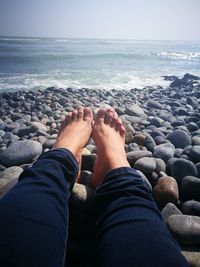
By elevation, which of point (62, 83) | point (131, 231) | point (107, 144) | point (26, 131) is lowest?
point (62, 83)

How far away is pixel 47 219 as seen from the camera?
3.01 ft

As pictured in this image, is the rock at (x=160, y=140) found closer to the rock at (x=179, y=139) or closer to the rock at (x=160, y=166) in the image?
the rock at (x=179, y=139)

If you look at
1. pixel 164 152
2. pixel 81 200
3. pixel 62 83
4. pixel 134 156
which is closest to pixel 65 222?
pixel 81 200

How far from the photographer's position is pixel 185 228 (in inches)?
52.8

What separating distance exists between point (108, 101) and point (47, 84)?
3122mm

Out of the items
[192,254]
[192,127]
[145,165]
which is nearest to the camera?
[192,254]

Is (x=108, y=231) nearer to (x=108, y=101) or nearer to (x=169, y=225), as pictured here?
(x=169, y=225)

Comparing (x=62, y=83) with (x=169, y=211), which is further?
(x=62, y=83)

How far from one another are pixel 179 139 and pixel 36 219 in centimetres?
207

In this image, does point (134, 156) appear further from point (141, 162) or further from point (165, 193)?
point (165, 193)

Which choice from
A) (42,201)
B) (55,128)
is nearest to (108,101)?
(55,128)

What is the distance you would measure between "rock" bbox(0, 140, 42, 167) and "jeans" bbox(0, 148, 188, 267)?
1037mm

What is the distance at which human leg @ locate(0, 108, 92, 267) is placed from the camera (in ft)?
2.57

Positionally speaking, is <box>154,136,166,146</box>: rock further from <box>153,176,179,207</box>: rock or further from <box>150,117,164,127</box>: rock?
<box>153,176,179,207</box>: rock
